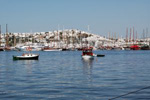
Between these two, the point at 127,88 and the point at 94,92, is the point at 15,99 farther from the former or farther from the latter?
the point at 127,88

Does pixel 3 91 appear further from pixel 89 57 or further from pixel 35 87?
pixel 89 57

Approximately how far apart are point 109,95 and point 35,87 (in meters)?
8.64

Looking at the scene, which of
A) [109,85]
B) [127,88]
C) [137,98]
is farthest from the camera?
[109,85]

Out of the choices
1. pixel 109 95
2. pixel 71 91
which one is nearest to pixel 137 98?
pixel 109 95

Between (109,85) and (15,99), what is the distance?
36.3 ft

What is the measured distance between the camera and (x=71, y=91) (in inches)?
1113

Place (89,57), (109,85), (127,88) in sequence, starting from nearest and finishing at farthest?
(127,88) < (109,85) < (89,57)

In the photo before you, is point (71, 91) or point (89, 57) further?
point (89, 57)

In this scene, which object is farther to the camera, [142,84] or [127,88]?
[142,84]

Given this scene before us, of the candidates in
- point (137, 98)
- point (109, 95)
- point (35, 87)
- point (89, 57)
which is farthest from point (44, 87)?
point (89, 57)

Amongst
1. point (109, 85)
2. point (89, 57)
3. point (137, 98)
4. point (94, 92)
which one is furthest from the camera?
point (89, 57)

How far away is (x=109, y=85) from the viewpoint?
31.8m

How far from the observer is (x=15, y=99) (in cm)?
2480

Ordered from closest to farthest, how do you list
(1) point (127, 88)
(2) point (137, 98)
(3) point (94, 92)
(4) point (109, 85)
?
(2) point (137, 98) < (3) point (94, 92) < (1) point (127, 88) < (4) point (109, 85)
